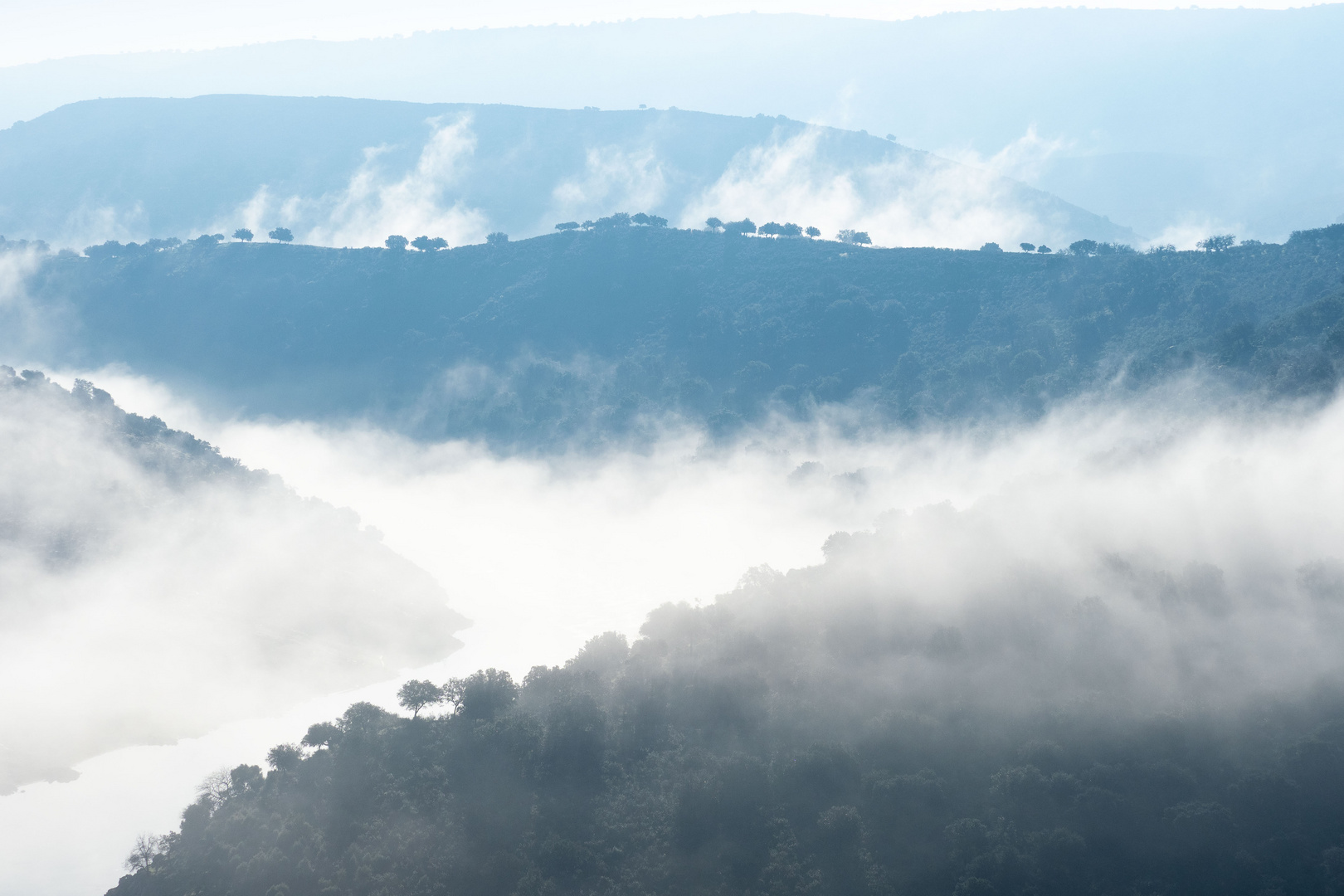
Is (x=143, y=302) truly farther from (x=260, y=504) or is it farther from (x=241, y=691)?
(x=241, y=691)

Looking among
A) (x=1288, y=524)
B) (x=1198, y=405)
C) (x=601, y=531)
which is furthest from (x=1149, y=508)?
(x=601, y=531)

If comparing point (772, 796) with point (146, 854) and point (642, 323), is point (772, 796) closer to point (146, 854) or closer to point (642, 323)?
point (146, 854)

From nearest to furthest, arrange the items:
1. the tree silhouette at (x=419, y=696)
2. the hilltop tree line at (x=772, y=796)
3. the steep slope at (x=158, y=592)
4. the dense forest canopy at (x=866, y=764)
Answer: the hilltop tree line at (x=772, y=796) < the dense forest canopy at (x=866, y=764) < the tree silhouette at (x=419, y=696) < the steep slope at (x=158, y=592)

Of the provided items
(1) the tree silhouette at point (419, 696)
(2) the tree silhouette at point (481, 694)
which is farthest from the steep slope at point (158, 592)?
(2) the tree silhouette at point (481, 694)

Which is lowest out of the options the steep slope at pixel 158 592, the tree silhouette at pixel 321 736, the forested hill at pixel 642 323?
the tree silhouette at pixel 321 736

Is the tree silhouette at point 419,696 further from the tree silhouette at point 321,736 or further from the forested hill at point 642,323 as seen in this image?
the forested hill at point 642,323

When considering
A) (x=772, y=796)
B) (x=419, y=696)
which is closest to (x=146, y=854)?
(x=419, y=696)

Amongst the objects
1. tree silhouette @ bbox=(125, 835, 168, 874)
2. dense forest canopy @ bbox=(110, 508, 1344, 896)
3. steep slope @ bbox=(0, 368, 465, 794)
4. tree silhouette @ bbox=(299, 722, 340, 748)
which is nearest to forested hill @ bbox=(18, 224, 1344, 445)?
steep slope @ bbox=(0, 368, 465, 794)

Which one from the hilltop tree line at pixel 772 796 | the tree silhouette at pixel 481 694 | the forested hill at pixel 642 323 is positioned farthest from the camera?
the forested hill at pixel 642 323
